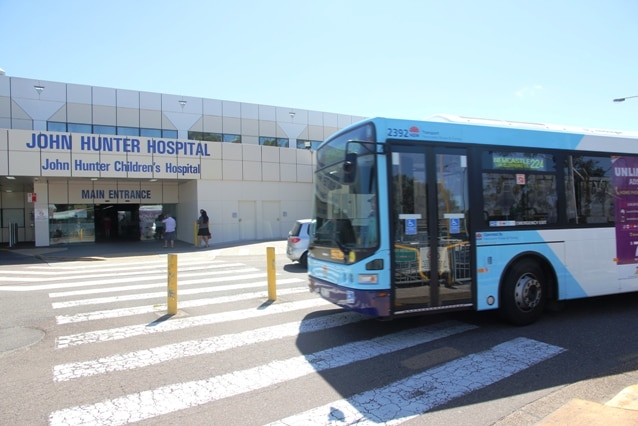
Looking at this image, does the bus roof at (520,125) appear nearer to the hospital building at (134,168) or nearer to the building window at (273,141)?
the hospital building at (134,168)

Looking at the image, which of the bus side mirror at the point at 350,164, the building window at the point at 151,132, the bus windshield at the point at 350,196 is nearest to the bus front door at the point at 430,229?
the bus windshield at the point at 350,196

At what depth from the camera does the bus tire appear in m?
6.34

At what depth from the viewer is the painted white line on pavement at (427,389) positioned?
3779 millimetres

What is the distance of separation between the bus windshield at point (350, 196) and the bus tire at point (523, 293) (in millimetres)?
2368

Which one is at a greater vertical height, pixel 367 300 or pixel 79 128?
pixel 79 128

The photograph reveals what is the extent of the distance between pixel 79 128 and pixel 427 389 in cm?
2920

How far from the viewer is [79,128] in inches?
1077

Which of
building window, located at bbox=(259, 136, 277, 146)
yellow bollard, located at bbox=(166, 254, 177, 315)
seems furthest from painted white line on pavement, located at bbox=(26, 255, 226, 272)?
building window, located at bbox=(259, 136, 277, 146)

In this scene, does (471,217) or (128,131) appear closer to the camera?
(471,217)

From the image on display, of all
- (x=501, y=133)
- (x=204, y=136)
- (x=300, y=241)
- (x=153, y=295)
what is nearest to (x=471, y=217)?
(x=501, y=133)

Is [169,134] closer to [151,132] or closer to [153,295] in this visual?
[151,132]

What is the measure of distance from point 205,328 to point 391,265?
10.7 feet

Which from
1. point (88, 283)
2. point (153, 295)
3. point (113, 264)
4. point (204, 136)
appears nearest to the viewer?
point (153, 295)

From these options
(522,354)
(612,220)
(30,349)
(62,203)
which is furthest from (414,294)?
(62,203)
